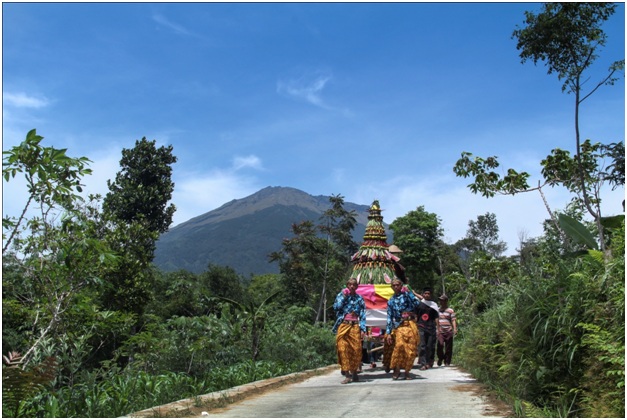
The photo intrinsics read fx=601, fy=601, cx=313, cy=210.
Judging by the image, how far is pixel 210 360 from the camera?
382 inches

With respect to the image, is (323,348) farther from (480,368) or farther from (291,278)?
(291,278)

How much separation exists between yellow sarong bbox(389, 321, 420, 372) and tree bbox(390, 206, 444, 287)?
39.7 m

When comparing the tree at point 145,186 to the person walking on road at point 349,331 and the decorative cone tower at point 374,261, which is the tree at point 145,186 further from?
the person walking on road at point 349,331

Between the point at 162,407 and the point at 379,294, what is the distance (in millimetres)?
8797

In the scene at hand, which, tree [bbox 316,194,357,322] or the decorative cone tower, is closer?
the decorative cone tower

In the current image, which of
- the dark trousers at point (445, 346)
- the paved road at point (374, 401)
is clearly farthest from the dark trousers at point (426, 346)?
the paved road at point (374, 401)

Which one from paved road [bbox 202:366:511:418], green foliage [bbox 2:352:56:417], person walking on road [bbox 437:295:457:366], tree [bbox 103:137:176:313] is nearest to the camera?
green foliage [bbox 2:352:56:417]

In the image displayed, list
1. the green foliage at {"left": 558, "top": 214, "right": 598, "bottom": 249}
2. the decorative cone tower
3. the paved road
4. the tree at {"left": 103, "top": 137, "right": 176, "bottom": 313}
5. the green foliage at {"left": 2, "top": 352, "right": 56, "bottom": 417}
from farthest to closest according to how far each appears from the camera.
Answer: the tree at {"left": 103, "top": 137, "right": 176, "bottom": 313}
the decorative cone tower
the green foliage at {"left": 558, "top": 214, "right": 598, "bottom": 249}
the paved road
the green foliage at {"left": 2, "top": 352, "right": 56, "bottom": 417}

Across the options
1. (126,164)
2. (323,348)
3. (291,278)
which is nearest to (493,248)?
(291,278)

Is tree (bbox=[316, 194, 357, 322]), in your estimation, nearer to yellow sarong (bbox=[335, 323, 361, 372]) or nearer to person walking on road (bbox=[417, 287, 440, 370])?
person walking on road (bbox=[417, 287, 440, 370])

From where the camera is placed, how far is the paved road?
604cm

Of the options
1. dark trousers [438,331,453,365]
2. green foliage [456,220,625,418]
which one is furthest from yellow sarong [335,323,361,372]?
dark trousers [438,331,453,365]

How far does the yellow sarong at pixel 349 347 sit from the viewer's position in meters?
9.79

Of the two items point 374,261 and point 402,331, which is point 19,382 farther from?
point 374,261
